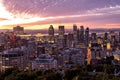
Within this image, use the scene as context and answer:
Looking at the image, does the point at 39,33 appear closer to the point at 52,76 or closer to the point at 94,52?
the point at 94,52

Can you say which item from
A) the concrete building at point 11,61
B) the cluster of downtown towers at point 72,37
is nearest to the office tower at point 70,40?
the cluster of downtown towers at point 72,37

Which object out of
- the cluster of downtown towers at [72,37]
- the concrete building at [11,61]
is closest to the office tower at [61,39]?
the cluster of downtown towers at [72,37]

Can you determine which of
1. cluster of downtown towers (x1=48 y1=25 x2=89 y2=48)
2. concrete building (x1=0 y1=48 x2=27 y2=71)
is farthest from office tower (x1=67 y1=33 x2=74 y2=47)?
concrete building (x1=0 y1=48 x2=27 y2=71)

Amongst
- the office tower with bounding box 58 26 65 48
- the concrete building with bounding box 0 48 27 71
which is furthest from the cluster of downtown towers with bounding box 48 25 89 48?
the concrete building with bounding box 0 48 27 71

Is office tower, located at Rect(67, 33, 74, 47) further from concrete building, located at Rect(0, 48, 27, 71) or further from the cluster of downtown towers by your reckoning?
concrete building, located at Rect(0, 48, 27, 71)

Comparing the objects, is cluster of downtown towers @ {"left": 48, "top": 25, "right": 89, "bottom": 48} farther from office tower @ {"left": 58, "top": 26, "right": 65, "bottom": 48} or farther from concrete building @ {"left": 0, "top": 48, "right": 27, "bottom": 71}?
concrete building @ {"left": 0, "top": 48, "right": 27, "bottom": 71}

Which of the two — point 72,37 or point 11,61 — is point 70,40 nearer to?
point 72,37

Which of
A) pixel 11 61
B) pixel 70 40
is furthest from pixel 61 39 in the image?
pixel 11 61

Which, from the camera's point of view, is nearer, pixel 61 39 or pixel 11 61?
pixel 11 61

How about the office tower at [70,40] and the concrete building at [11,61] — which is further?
the office tower at [70,40]

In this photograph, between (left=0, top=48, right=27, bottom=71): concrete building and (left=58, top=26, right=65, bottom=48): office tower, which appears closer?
(left=0, top=48, right=27, bottom=71): concrete building

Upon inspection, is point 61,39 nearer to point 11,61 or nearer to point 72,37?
point 72,37

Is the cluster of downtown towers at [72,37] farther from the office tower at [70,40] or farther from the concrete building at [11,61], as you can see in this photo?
the concrete building at [11,61]
